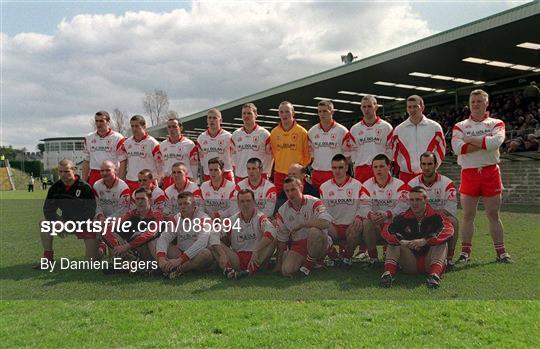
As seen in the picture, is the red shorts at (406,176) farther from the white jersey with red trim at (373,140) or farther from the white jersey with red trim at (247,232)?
the white jersey with red trim at (247,232)

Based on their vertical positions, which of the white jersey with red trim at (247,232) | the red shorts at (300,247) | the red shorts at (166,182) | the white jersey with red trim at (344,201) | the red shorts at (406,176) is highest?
the red shorts at (166,182)

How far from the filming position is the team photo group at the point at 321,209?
5.05 m

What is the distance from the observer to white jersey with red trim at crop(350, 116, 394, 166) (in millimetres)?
6227

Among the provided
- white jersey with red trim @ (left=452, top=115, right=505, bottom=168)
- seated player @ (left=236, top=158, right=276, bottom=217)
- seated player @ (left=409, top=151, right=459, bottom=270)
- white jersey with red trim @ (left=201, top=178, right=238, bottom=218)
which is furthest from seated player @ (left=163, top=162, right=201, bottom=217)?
white jersey with red trim @ (left=452, top=115, right=505, bottom=168)

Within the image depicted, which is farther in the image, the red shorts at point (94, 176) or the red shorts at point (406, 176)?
the red shorts at point (94, 176)

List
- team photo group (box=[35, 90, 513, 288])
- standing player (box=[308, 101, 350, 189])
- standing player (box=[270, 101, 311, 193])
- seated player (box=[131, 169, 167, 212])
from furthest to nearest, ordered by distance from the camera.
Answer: standing player (box=[270, 101, 311, 193]), standing player (box=[308, 101, 350, 189]), seated player (box=[131, 169, 167, 212]), team photo group (box=[35, 90, 513, 288])

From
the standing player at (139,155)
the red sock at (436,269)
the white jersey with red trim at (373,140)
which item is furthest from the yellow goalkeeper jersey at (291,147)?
the red sock at (436,269)

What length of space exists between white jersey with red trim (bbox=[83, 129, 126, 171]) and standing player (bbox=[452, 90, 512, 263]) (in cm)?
459

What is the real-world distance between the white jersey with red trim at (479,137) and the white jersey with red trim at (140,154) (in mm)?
4078

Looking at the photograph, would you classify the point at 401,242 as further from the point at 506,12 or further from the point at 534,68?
the point at 534,68

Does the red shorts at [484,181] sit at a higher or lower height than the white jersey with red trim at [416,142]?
lower

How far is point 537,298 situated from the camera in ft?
13.3

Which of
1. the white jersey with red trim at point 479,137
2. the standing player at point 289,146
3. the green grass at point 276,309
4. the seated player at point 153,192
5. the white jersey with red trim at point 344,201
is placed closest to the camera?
the green grass at point 276,309

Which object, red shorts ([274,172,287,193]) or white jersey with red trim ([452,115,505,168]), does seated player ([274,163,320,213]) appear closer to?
red shorts ([274,172,287,193])
